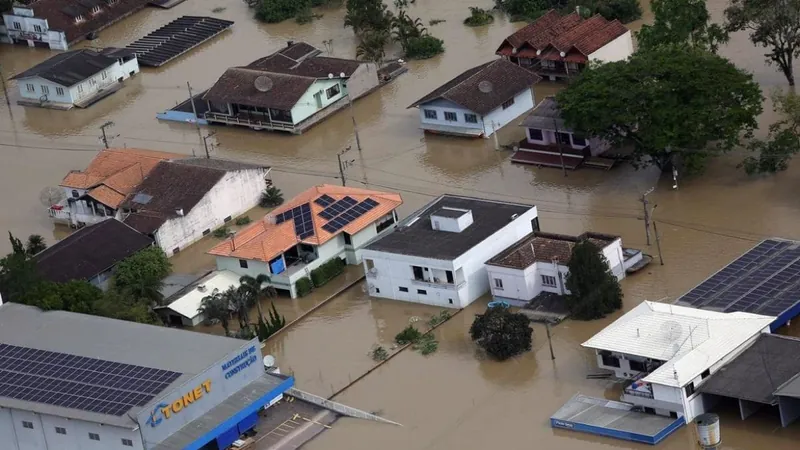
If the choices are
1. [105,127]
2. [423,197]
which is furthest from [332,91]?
[423,197]

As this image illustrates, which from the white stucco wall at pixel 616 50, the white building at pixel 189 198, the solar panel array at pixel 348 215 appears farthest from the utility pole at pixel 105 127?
the white stucco wall at pixel 616 50

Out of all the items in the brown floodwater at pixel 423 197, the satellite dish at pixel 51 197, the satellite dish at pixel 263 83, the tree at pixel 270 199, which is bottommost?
the brown floodwater at pixel 423 197

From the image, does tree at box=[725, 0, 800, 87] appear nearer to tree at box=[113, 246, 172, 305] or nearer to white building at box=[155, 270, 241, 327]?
white building at box=[155, 270, 241, 327]

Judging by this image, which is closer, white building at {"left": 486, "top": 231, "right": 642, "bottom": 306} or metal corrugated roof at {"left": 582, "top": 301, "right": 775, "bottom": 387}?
metal corrugated roof at {"left": 582, "top": 301, "right": 775, "bottom": 387}

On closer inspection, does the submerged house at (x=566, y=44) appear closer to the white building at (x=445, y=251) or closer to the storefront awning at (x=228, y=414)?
the white building at (x=445, y=251)

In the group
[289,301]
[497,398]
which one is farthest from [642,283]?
[289,301]

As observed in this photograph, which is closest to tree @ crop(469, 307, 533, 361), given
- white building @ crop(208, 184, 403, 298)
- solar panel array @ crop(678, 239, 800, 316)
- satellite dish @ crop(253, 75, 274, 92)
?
solar panel array @ crop(678, 239, 800, 316)

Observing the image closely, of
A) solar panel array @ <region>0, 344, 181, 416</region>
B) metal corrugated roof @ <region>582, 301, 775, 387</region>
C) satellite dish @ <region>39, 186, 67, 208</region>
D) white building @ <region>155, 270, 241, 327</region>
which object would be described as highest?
solar panel array @ <region>0, 344, 181, 416</region>
